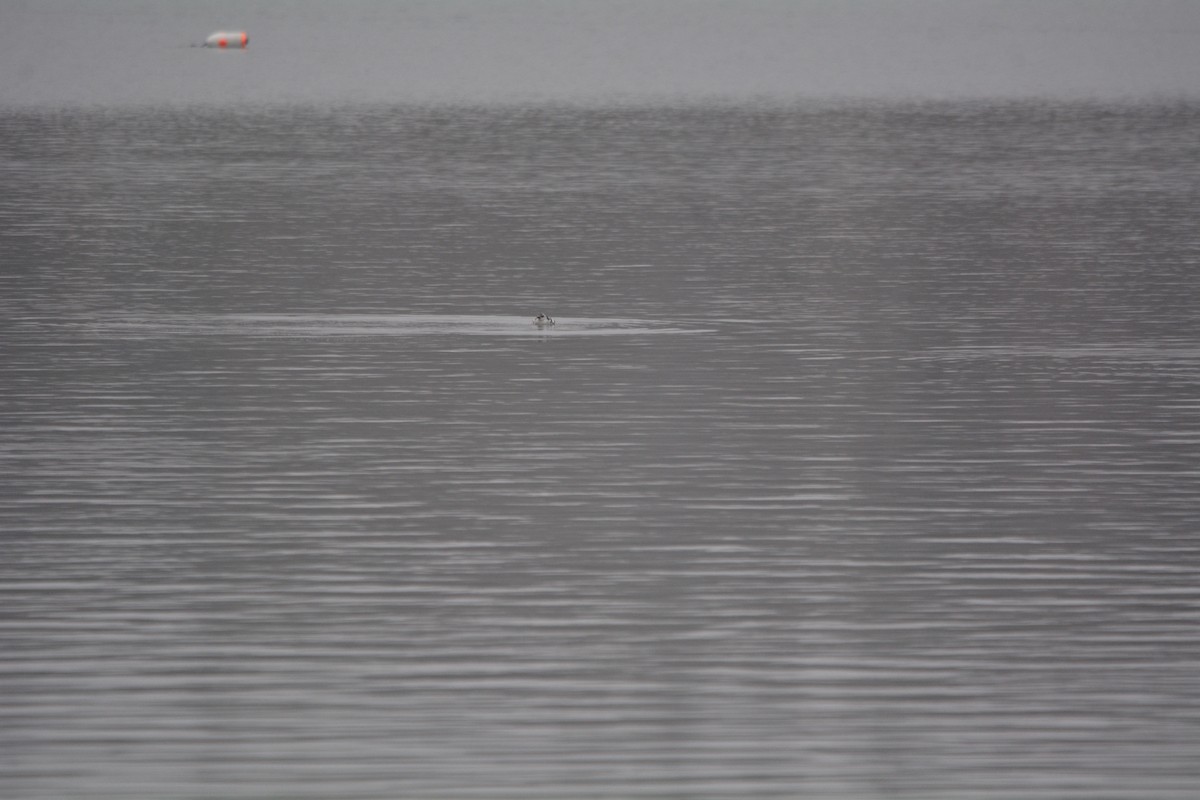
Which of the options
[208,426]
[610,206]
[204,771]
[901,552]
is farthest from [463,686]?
[610,206]

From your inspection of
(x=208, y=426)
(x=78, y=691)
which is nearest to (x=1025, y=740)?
(x=78, y=691)

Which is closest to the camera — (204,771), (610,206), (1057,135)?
(204,771)

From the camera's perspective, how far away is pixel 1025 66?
194 metres

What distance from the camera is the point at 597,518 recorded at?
2178 cm

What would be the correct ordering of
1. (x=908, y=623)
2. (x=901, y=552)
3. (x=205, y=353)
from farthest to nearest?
(x=205, y=353)
(x=901, y=552)
(x=908, y=623)

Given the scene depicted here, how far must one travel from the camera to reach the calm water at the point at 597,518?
1516cm

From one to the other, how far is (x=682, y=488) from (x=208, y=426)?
606 cm

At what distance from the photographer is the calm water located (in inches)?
597

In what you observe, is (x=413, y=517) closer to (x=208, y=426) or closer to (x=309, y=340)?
(x=208, y=426)

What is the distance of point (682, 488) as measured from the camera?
76.0 feet

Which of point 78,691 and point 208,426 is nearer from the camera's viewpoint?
point 78,691

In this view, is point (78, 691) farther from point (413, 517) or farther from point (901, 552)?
point (901, 552)

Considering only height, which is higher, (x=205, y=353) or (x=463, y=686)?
(x=463, y=686)

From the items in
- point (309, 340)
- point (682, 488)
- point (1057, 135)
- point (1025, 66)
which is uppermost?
point (682, 488)
